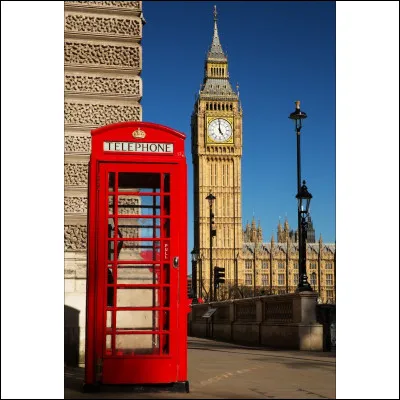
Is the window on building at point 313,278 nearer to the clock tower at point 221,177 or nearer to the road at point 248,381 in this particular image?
the clock tower at point 221,177

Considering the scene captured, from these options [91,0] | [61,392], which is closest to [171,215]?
[61,392]

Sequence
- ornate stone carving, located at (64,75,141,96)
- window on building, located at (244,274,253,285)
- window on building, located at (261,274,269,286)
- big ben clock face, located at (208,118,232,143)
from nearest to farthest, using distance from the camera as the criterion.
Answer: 1. ornate stone carving, located at (64,75,141,96)
2. big ben clock face, located at (208,118,232,143)
3. window on building, located at (244,274,253,285)
4. window on building, located at (261,274,269,286)

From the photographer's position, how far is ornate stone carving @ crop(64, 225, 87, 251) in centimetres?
811

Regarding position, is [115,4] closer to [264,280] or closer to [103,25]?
[103,25]

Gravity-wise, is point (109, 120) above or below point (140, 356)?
above

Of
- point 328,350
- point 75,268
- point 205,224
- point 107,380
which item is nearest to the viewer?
point 107,380

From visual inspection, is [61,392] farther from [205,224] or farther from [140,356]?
[205,224]

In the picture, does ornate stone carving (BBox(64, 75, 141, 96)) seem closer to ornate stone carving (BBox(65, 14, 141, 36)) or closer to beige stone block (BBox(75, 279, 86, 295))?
ornate stone carving (BBox(65, 14, 141, 36))

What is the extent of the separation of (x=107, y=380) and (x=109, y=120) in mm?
3368

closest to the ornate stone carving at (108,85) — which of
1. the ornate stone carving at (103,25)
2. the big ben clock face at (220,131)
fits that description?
the ornate stone carving at (103,25)

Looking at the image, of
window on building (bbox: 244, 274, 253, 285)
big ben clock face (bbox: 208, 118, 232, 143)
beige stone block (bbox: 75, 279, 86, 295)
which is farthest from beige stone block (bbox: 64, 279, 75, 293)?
window on building (bbox: 244, 274, 253, 285)

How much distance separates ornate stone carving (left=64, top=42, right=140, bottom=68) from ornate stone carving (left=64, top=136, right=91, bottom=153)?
33.7 inches

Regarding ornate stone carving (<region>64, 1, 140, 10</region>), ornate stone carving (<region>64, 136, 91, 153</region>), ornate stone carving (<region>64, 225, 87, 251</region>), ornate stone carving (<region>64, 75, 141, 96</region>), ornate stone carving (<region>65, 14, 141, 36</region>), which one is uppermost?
ornate stone carving (<region>64, 1, 140, 10</region>)

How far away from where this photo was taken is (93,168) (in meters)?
5.95
